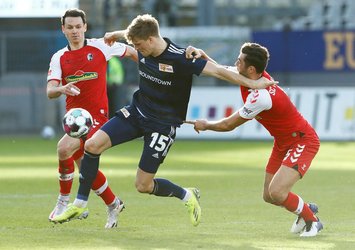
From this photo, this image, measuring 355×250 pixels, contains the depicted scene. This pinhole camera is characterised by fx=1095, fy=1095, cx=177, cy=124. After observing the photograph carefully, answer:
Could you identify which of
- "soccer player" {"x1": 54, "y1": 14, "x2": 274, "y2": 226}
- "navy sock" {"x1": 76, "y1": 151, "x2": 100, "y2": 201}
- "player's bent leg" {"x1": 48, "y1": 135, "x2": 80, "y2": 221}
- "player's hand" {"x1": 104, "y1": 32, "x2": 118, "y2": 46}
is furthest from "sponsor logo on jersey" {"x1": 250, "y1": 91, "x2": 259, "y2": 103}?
"player's bent leg" {"x1": 48, "y1": 135, "x2": 80, "y2": 221}

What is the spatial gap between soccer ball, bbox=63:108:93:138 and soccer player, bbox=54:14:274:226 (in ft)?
0.84

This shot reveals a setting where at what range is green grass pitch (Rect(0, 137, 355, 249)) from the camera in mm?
9938

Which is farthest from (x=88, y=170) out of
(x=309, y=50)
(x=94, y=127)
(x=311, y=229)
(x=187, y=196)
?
(x=309, y=50)

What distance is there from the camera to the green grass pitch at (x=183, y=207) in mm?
9938

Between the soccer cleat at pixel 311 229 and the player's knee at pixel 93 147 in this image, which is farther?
the player's knee at pixel 93 147

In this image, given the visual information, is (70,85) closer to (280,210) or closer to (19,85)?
(280,210)

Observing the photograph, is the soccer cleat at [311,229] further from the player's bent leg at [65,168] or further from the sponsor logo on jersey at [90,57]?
the sponsor logo on jersey at [90,57]

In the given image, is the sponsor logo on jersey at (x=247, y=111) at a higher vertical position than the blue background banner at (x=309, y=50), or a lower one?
higher

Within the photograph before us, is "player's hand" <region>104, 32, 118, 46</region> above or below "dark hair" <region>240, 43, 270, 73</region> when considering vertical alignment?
below

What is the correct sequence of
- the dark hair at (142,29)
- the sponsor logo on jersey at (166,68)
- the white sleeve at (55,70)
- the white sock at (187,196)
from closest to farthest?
the dark hair at (142,29)
the sponsor logo on jersey at (166,68)
the white sock at (187,196)
the white sleeve at (55,70)

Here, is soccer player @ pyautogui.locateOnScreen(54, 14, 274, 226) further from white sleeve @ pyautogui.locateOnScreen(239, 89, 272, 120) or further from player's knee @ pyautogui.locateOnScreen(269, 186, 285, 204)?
player's knee @ pyautogui.locateOnScreen(269, 186, 285, 204)

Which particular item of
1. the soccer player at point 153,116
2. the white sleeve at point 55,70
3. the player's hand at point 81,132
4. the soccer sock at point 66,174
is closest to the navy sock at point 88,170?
the soccer player at point 153,116

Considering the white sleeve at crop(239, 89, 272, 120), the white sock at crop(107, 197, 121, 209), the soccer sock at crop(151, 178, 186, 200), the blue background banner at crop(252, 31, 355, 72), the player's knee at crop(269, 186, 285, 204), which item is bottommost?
the blue background banner at crop(252, 31, 355, 72)

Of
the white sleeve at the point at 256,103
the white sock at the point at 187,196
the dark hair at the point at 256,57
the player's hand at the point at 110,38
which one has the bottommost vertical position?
the white sock at the point at 187,196
